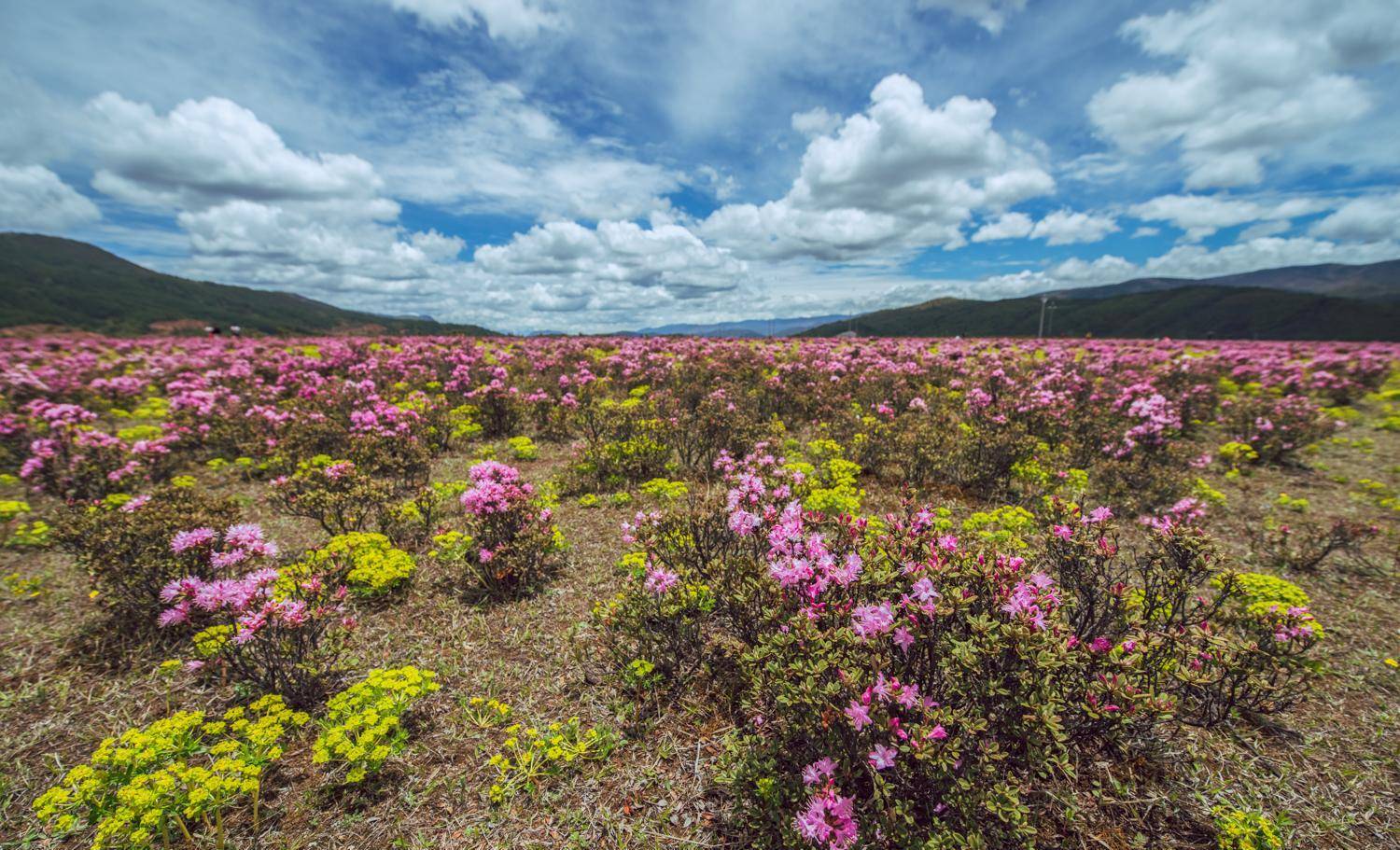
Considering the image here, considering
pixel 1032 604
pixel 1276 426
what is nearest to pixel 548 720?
pixel 1032 604

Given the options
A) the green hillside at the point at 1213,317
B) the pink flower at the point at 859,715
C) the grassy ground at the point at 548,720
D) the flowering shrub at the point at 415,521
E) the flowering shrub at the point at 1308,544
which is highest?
the green hillside at the point at 1213,317

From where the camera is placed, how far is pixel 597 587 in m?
6.61

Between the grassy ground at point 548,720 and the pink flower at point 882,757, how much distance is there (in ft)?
4.11

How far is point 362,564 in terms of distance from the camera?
627 cm

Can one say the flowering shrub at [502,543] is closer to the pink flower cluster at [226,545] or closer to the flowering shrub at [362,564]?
the flowering shrub at [362,564]

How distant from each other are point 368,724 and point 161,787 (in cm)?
122

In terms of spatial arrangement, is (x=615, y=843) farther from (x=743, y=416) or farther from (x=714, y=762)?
(x=743, y=416)

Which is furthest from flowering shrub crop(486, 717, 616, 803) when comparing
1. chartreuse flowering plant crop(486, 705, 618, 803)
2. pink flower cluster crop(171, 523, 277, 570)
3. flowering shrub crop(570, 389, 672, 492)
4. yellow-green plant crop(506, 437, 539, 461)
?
yellow-green plant crop(506, 437, 539, 461)

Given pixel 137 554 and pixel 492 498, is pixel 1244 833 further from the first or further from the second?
pixel 137 554

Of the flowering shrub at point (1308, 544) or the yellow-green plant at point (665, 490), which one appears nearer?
the flowering shrub at point (1308, 544)

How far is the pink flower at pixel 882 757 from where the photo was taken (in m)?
2.80

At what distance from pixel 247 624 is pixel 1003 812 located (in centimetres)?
628

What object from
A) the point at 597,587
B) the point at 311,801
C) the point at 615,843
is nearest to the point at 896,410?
the point at 597,587

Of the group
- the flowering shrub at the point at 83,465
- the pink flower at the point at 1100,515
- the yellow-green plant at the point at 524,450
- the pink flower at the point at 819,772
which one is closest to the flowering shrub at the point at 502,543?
the yellow-green plant at the point at 524,450
